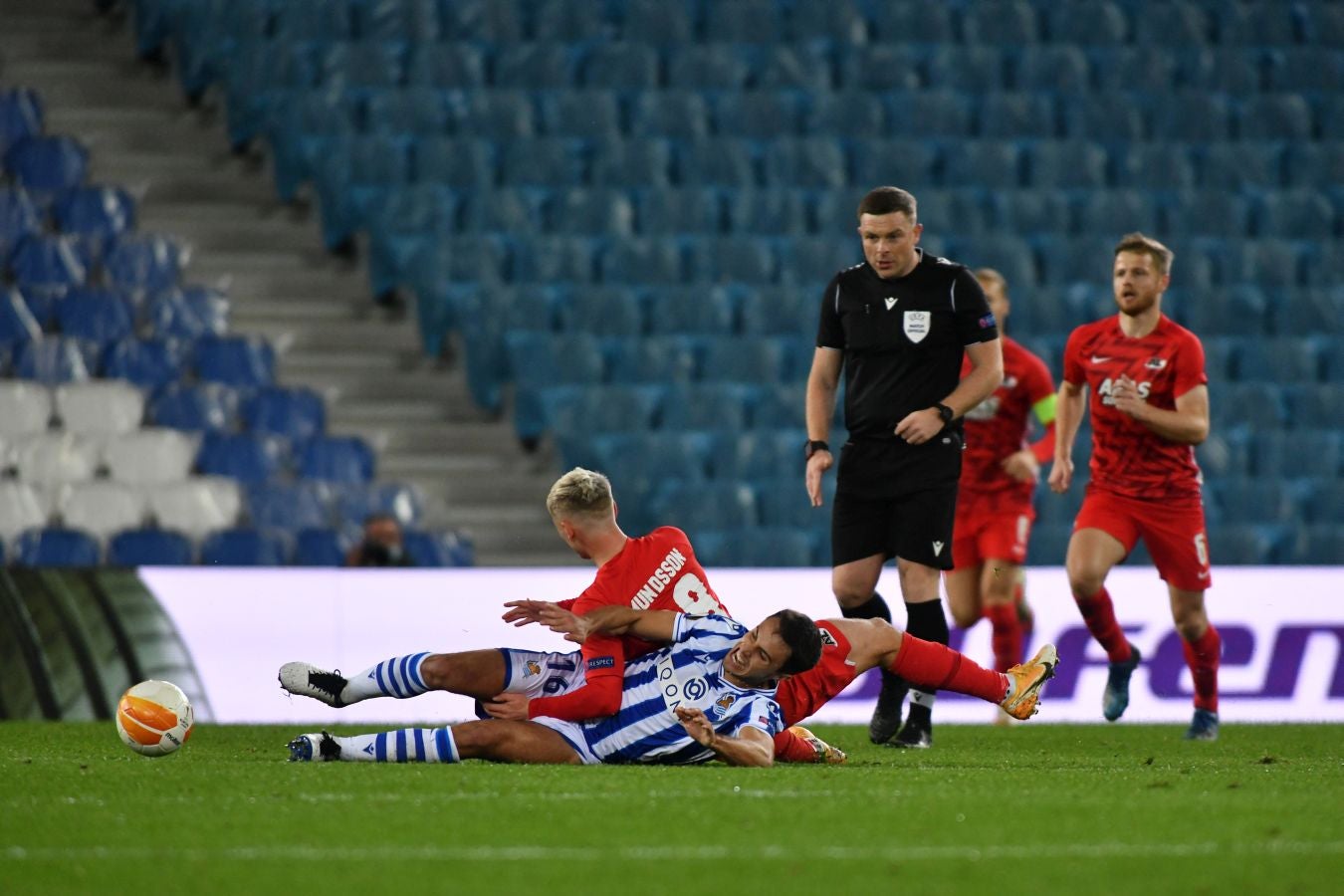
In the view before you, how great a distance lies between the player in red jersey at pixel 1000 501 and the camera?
9.41m

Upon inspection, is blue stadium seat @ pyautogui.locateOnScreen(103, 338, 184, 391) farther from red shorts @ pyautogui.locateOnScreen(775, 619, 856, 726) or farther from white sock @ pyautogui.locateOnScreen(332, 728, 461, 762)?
red shorts @ pyautogui.locateOnScreen(775, 619, 856, 726)

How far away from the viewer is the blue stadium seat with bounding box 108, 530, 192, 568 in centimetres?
1114

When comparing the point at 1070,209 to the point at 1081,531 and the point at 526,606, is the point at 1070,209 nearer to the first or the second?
the point at 1081,531

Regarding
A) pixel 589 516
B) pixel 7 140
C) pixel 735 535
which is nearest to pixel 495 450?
pixel 735 535

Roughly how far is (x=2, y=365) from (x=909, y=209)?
6617 millimetres

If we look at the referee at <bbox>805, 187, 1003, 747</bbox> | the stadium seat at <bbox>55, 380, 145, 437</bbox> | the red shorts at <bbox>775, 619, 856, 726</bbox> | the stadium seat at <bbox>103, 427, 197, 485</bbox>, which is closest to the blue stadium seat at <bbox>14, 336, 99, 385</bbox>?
the stadium seat at <bbox>55, 380, 145, 437</bbox>

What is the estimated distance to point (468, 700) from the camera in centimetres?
995

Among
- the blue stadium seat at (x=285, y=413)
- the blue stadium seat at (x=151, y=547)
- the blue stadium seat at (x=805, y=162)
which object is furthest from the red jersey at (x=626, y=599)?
the blue stadium seat at (x=805, y=162)

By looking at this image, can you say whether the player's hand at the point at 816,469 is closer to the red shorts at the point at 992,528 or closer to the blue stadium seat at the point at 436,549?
the red shorts at the point at 992,528

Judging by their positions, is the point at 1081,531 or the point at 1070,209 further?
the point at 1070,209

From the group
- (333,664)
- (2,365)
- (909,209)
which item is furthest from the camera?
(2,365)

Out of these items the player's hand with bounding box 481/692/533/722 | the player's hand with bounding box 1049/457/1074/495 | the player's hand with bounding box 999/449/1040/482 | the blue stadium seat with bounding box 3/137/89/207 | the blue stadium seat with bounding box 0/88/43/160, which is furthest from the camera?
the blue stadium seat with bounding box 0/88/43/160

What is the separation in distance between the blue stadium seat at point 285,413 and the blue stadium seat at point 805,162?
3.75 m

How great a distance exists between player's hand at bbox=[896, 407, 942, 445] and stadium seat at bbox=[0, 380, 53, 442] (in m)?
6.29
